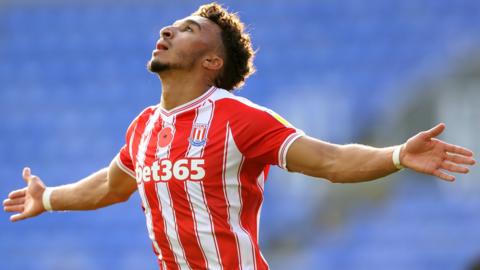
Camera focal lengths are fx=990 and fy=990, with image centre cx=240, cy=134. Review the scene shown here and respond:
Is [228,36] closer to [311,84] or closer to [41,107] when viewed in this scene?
[311,84]

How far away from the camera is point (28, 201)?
5555 mm

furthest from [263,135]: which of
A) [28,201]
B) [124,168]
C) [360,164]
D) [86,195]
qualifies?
[28,201]

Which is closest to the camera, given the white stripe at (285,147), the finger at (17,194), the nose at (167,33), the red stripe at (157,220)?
the white stripe at (285,147)

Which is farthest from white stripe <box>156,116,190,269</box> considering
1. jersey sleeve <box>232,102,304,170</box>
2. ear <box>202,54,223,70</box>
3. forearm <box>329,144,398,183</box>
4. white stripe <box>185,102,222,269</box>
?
forearm <box>329,144,398,183</box>

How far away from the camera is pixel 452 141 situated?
427 inches

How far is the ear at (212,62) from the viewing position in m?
4.90

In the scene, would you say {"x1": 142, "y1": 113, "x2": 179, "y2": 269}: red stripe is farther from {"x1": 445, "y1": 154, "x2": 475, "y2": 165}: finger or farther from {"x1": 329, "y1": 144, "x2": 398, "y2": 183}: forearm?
{"x1": 445, "y1": 154, "x2": 475, "y2": 165}: finger

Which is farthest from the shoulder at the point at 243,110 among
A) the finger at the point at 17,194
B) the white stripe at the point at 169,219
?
the finger at the point at 17,194

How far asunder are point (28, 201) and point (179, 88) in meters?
1.31

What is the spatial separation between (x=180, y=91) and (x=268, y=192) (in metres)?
6.44

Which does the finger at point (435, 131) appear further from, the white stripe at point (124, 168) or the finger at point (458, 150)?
the white stripe at point (124, 168)

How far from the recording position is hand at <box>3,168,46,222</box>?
5492 mm

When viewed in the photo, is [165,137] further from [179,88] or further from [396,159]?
[396,159]

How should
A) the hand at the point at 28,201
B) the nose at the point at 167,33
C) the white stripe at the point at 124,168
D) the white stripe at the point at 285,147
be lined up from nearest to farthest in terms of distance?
the white stripe at the point at 285,147 → the nose at the point at 167,33 → the white stripe at the point at 124,168 → the hand at the point at 28,201
